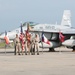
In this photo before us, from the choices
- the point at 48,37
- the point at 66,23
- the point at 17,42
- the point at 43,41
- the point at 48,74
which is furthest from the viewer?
the point at 66,23

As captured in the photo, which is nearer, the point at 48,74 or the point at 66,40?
the point at 48,74

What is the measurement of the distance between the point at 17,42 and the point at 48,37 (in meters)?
8.75

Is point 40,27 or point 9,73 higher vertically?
point 40,27

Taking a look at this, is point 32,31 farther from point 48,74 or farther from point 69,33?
point 48,74

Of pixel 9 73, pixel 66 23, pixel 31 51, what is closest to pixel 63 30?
pixel 66 23

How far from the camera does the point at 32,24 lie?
33.0 metres

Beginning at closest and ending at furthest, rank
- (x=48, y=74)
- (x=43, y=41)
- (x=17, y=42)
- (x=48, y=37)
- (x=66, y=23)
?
(x=48, y=74) → (x=17, y=42) → (x=43, y=41) → (x=48, y=37) → (x=66, y=23)

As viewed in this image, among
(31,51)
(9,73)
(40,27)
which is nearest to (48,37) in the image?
(40,27)
